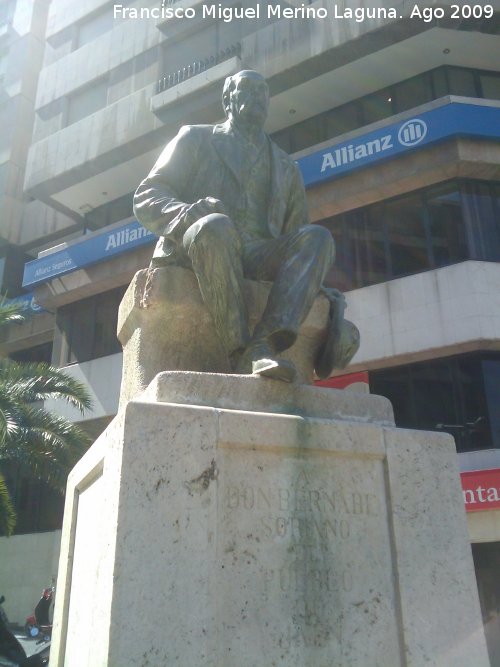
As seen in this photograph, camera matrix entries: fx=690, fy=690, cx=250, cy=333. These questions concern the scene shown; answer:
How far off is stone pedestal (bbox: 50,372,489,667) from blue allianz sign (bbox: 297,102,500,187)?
1446 centimetres

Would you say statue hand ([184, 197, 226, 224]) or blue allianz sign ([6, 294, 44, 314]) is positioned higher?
blue allianz sign ([6, 294, 44, 314])

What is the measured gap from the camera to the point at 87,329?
23.1 metres

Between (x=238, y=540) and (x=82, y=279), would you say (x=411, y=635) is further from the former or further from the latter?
(x=82, y=279)

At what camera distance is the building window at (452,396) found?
48.9 ft

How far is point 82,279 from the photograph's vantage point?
22.8 m

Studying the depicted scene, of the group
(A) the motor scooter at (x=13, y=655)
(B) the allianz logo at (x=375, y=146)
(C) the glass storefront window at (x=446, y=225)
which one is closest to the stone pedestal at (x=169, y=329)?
(A) the motor scooter at (x=13, y=655)

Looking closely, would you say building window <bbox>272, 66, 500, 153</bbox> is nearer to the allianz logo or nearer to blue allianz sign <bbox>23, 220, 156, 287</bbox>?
the allianz logo

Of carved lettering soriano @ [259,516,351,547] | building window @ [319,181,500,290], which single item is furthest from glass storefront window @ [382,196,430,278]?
carved lettering soriano @ [259,516,351,547]

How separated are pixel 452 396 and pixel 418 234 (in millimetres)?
4219

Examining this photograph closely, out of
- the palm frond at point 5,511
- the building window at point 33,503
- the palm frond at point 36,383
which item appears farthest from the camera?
the building window at point 33,503

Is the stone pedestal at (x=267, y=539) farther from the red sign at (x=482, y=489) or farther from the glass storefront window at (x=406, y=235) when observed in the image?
the glass storefront window at (x=406, y=235)

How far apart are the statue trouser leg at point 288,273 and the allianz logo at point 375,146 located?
13839mm

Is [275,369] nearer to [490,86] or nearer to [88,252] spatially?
[490,86]

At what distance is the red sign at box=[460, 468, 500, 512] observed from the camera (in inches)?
547
